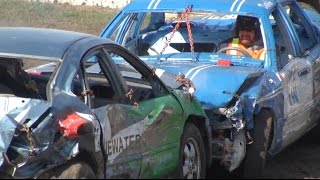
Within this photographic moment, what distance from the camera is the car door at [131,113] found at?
4.68 metres

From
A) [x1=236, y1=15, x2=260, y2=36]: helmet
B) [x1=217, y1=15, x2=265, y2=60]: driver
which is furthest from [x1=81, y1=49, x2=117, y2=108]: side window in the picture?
[x1=236, y1=15, x2=260, y2=36]: helmet

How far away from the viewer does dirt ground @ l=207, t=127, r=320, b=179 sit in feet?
22.8

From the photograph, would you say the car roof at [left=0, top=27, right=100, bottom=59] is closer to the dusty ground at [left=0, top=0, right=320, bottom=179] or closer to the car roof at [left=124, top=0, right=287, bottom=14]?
the dusty ground at [left=0, top=0, right=320, bottom=179]

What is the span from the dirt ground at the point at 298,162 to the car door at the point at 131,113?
4.80 ft

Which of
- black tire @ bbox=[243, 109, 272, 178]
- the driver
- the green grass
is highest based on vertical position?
the driver

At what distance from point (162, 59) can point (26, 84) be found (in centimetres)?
274

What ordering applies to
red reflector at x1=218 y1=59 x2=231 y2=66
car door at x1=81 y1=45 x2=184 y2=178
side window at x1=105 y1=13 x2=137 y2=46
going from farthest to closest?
side window at x1=105 y1=13 x2=137 y2=46 → red reflector at x1=218 y1=59 x2=231 y2=66 → car door at x1=81 y1=45 x2=184 y2=178

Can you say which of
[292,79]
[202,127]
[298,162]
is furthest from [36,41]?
[298,162]

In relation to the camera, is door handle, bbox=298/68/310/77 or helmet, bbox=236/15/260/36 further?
helmet, bbox=236/15/260/36

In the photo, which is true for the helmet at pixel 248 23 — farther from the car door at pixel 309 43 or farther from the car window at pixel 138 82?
the car window at pixel 138 82

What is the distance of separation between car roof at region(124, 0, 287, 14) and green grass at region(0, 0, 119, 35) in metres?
9.23

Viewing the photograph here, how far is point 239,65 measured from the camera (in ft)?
24.1

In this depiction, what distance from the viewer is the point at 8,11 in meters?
20.3

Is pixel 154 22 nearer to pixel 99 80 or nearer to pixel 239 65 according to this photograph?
pixel 239 65
